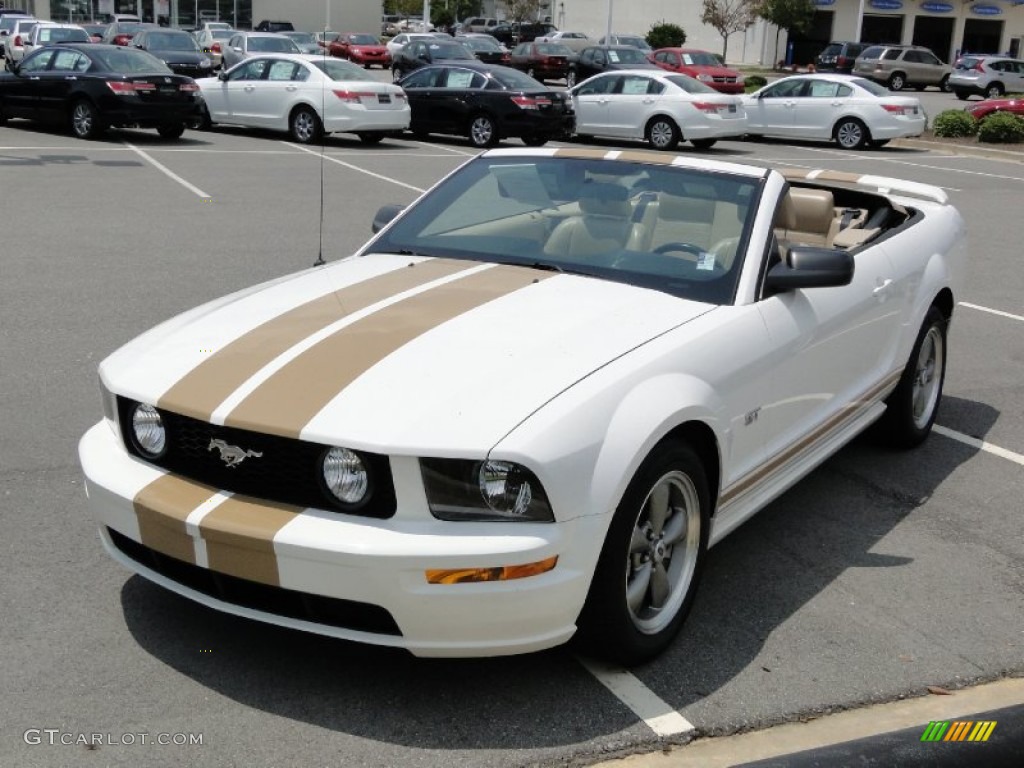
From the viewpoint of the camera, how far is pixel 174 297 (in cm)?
943

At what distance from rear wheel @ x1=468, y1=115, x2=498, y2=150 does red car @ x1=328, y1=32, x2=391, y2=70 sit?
29202 millimetres

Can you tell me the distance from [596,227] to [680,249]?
15.0 inches

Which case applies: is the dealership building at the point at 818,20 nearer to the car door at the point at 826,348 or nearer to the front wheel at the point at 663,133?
the front wheel at the point at 663,133

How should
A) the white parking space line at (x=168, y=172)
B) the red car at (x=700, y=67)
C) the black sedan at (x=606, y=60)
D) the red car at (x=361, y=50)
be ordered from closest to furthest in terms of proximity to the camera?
the white parking space line at (x=168, y=172), the black sedan at (x=606, y=60), the red car at (x=700, y=67), the red car at (x=361, y=50)

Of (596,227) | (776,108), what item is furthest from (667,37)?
(596,227)

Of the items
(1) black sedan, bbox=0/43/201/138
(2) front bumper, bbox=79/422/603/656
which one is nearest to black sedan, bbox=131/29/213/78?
(1) black sedan, bbox=0/43/201/138

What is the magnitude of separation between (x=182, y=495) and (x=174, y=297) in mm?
5802

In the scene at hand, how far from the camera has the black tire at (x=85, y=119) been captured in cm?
2094

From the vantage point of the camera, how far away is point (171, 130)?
22.2 m

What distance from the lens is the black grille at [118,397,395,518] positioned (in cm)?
367

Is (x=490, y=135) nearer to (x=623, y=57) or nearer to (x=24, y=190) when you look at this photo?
(x=24, y=190)

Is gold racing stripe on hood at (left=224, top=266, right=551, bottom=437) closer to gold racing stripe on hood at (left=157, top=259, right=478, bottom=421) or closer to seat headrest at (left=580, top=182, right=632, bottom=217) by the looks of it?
gold racing stripe on hood at (left=157, top=259, right=478, bottom=421)


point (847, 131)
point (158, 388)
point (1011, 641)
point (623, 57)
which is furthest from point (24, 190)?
point (623, 57)

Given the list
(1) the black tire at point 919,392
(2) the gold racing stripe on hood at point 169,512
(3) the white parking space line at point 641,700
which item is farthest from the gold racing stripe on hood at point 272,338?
(1) the black tire at point 919,392
